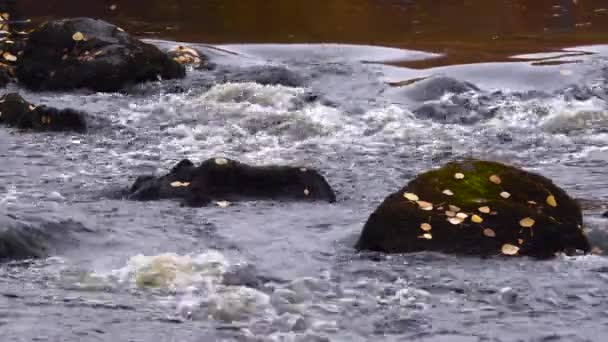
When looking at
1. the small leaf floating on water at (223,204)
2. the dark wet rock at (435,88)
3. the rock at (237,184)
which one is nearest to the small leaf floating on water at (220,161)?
the rock at (237,184)

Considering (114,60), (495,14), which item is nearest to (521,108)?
(114,60)

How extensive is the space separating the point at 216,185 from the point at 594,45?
319 inches

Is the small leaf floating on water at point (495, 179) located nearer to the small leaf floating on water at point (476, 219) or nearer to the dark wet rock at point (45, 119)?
the small leaf floating on water at point (476, 219)

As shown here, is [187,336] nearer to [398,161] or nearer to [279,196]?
[279,196]

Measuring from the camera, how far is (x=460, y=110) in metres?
10.1

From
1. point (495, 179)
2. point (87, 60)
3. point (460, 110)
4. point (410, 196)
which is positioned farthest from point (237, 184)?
point (87, 60)

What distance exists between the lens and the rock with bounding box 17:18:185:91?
11344mm

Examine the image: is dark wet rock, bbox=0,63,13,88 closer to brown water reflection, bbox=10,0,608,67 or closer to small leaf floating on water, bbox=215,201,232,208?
brown water reflection, bbox=10,0,608,67

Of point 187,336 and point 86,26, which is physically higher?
point 86,26

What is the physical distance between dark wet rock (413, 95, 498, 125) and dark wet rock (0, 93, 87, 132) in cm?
346

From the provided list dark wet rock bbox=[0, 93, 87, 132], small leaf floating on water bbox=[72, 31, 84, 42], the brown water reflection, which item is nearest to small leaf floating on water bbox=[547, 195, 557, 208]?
dark wet rock bbox=[0, 93, 87, 132]

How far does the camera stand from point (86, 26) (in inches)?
475

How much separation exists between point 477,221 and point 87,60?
6864 mm

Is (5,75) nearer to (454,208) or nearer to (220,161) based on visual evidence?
(220,161)
